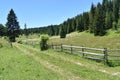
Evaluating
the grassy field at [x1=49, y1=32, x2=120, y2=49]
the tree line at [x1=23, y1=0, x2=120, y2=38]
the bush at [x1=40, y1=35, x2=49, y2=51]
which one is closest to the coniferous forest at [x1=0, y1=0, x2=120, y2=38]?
the tree line at [x1=23, y1=0, x2=120, y2=38]

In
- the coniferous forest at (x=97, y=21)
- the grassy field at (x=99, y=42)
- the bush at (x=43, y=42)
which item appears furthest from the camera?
the coniferous forest at (x=97, y=21)

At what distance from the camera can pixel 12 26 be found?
8631 cm

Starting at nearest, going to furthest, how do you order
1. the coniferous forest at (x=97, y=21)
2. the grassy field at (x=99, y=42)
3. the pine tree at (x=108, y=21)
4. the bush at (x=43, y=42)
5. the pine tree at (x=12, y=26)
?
the bush at (x=43, y=42), the grassy field at (x=99, y=42), the pine tree at (x=12, y=26), the coniferous forest at (x=97, y=21), the pine tree at (x=108, y=21)

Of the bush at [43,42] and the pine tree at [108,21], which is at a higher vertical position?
the pine tree at [108,21]

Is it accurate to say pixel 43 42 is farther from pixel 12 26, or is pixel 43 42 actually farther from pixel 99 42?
pixel 12 26

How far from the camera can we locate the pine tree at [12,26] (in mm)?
85750

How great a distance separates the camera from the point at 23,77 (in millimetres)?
17188

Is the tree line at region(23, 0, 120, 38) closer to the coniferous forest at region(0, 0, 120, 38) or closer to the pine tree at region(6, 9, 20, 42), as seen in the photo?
the coniferous forest at region(0, 0, 120, 38)

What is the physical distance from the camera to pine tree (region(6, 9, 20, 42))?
85.8 m

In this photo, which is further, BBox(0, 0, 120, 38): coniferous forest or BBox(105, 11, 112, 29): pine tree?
BBox(105, 11, 112, 29): pine tree

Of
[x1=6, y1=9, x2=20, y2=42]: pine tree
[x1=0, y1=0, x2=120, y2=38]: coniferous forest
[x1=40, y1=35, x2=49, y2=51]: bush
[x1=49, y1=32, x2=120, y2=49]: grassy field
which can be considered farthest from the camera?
[x1=0, y1=0, x2=120, y2=38]: coniferous forest

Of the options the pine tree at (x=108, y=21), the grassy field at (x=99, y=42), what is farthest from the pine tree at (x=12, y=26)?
the pine tree at (x=108, y=21)

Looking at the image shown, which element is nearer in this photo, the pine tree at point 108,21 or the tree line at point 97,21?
the tree line at point 97,21

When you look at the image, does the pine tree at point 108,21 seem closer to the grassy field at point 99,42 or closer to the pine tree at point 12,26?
the grassy field at point 99,42
